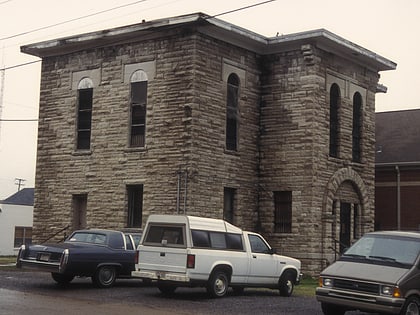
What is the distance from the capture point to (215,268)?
1744cm

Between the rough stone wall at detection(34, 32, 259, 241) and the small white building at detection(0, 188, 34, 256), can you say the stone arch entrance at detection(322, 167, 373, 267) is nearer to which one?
the rough stone wall at detection(34, 32, 259, 241)

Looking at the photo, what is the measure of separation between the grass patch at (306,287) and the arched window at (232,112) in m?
5.79

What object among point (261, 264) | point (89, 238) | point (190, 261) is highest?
point (89, 238)

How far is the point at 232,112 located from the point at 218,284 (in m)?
11.6

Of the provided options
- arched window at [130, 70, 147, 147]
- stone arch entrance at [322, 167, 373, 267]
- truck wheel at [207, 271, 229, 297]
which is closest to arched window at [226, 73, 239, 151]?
arched window at [130, 70, 147, 147]

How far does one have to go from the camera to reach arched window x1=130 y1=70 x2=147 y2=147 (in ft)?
90.8

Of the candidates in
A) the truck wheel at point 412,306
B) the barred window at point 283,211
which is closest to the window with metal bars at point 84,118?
the barred window at point 283,211

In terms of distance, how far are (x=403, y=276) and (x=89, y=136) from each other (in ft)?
59.3

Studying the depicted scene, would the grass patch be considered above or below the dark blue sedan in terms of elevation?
Answer: below

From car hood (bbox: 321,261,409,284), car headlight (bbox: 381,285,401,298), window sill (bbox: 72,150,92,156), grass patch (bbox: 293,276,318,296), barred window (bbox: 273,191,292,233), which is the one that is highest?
window sill (bbox: 72,150,92,156)

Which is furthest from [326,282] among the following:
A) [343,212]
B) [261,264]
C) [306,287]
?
[343,212]

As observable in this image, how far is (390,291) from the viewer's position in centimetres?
1346

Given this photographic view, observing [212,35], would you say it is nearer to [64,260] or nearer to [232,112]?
[232,112]

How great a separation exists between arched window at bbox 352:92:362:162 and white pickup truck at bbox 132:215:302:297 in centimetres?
1337
